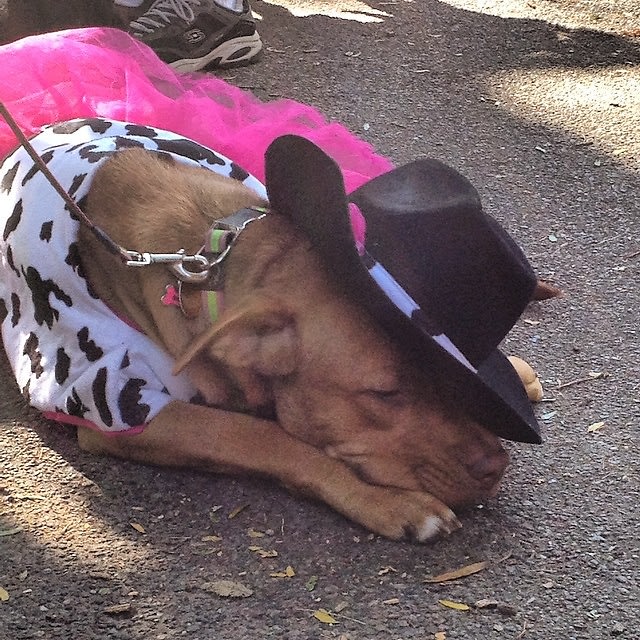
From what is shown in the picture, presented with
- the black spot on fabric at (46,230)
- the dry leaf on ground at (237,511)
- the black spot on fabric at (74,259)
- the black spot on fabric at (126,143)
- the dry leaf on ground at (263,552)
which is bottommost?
the dry leaf on ground at (263,552)

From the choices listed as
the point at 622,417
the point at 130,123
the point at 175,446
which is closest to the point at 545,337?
the point at 622,417

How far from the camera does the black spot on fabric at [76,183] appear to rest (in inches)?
98.8

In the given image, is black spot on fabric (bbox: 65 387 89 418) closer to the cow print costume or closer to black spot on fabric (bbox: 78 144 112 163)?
the cow print costume

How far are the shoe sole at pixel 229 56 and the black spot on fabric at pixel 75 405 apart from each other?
246 cm

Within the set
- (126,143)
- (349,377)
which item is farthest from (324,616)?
(126,143)

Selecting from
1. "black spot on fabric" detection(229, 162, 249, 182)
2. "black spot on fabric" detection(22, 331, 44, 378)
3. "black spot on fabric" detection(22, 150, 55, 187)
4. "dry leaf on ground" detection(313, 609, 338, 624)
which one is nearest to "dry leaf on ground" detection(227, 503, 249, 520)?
"dry leaf on ground" detection(313, 609, 338, 624)

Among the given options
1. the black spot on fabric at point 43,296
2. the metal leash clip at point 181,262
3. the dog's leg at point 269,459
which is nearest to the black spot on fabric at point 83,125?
the black spot on fabric at point 43,296

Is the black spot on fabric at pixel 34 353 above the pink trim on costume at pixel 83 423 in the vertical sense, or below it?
above

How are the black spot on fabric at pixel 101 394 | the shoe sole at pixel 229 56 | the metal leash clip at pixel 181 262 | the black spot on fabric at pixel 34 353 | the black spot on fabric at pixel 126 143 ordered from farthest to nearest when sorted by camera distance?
the shoe sole at pixel 229 56
the black spot on fabric at pixel 126 143
the black spot on fabric at pixel 34 353
the black spot on fabric at pixel 101 394
the metal leash clip at pixel 181 262

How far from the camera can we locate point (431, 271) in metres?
1.94

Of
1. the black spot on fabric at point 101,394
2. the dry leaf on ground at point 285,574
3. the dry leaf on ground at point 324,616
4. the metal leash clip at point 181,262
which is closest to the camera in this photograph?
the dry leaf on ground at point 324,616

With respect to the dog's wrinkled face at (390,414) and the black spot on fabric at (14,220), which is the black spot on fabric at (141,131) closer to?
the black spot on fabric at (14,220)

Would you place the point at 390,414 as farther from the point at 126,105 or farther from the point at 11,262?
the point at 126,105

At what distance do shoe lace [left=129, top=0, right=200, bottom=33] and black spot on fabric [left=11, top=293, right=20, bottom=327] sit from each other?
2.08 metres
